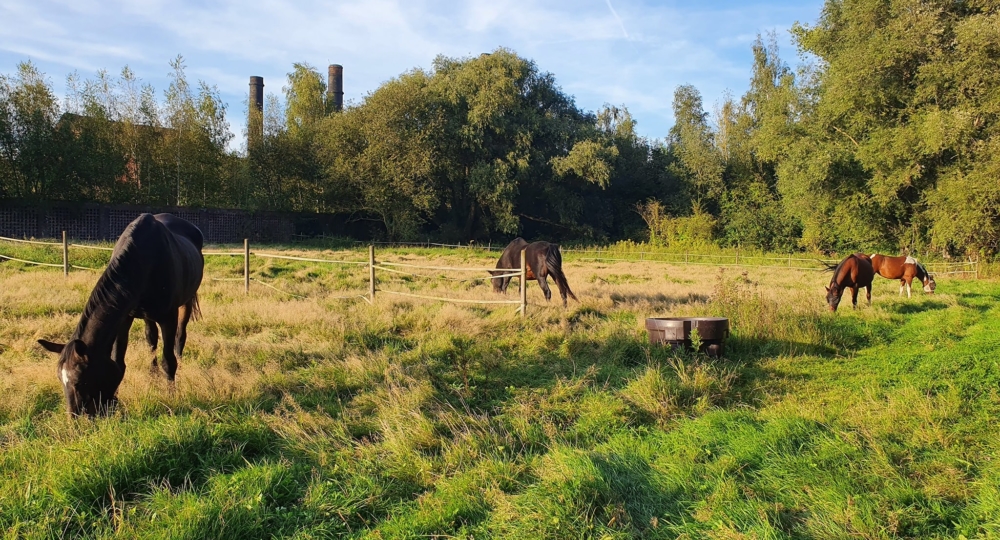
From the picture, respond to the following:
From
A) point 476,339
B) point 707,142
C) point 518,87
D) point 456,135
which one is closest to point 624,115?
point 707,142

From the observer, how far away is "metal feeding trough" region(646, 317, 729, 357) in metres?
6.21

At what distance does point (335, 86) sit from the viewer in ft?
123

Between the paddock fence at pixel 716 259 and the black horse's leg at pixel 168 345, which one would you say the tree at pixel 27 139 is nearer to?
the paddock fence at pixel 716 259

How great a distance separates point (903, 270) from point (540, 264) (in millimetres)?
9093

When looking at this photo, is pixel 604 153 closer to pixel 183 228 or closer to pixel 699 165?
pixel 699 165

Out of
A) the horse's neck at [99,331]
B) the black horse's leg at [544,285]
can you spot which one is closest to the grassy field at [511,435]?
the horse's neck at [99,331]

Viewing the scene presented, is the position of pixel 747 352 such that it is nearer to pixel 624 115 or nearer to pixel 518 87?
pixel 518 87

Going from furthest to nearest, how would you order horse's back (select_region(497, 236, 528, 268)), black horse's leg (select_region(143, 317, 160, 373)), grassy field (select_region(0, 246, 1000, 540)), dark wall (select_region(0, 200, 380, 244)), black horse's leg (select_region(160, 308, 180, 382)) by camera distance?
dark wall (select_region(0, 200, 380, 244)) < horse's back (select_region(497, 236, 528, 268)) < black horse's leg (select_region(143, 317, 160, 373)) < black horse's leg (select_region(160, 308, 180, 382)) < grassy field (select_region(0, 246, 1000, 540))

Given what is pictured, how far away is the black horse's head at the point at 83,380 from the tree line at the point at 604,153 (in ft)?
69.8

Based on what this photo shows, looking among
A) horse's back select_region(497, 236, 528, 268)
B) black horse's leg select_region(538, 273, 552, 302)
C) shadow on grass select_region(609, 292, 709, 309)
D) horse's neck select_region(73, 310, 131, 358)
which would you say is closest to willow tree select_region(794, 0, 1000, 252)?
shadow on grass select_region(609, 292, 709, 309)

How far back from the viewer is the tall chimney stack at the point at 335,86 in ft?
Result: 123

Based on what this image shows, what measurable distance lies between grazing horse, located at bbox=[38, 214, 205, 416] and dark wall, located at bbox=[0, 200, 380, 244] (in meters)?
21.6

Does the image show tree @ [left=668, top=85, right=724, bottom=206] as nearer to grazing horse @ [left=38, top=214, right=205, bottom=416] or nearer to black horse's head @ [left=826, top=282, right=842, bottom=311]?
black horse's head @ [left=826, top=282, right=842, bottom=311]

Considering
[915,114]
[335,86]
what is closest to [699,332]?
[915,114]
